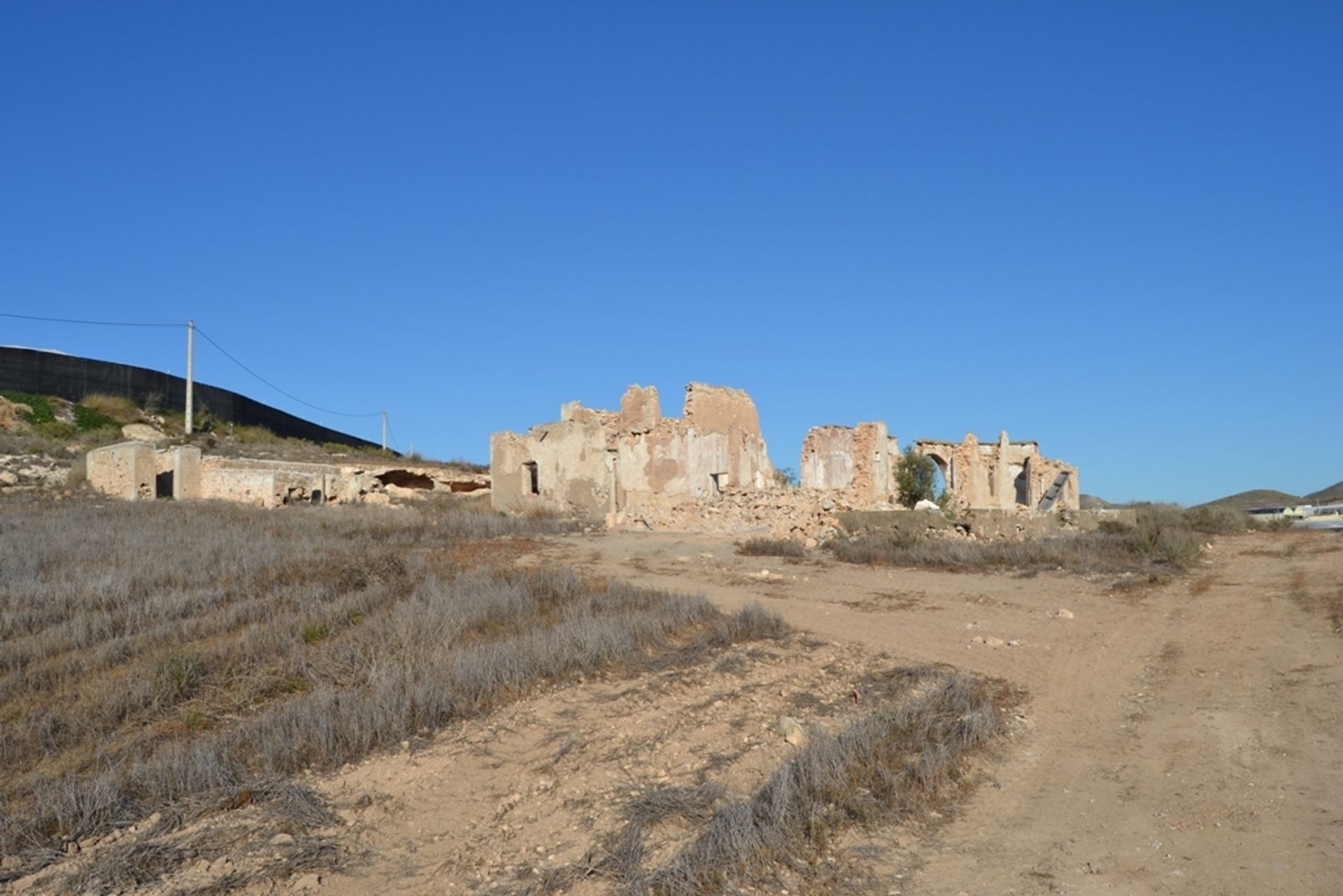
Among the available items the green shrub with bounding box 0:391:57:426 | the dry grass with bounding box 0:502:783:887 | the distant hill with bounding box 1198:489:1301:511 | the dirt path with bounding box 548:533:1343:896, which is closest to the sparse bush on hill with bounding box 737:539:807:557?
the dirt path with bounding box 548:533:1343:896

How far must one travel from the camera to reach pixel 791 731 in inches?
268

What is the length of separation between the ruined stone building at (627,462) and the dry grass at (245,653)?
9.34 metres

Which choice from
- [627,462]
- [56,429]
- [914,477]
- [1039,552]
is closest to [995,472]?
[914,477]

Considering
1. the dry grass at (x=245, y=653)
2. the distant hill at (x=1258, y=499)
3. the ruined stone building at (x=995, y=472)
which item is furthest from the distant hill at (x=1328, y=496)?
the dry grass at (x=245, y=653)

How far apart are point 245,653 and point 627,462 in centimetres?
1620

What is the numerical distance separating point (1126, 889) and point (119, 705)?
22.7ft

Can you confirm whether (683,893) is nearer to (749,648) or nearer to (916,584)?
(749,648)

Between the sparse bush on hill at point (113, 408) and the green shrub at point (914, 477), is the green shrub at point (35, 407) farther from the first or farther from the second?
the green shrub at point (914, 477)

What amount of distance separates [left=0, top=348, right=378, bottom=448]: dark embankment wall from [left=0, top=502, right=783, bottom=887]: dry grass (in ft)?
69.8

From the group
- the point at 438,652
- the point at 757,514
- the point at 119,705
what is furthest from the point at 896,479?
the point at 119,705

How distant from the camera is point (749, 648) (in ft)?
30.3

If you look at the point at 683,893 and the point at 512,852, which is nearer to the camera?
the point at 683,893

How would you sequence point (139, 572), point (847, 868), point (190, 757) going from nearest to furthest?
point (847, 868)
point (190, 757)
point (139, 572)

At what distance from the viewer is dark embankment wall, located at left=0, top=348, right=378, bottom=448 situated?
31.6m
